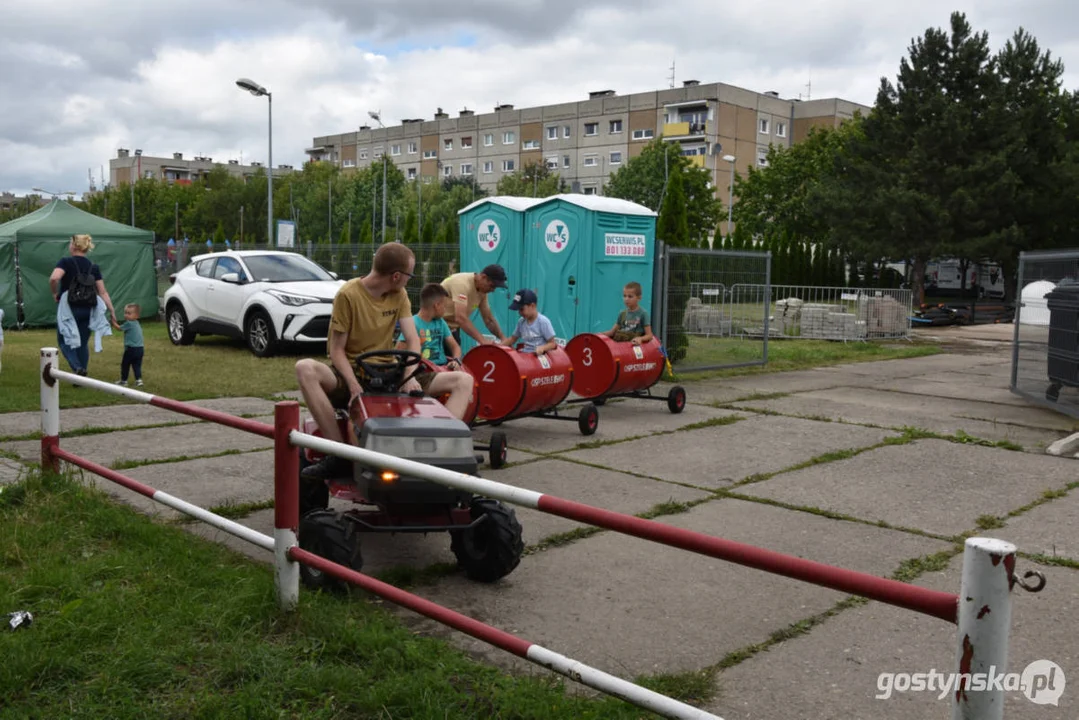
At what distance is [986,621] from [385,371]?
149 inches

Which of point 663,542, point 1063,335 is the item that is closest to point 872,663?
point 663,542

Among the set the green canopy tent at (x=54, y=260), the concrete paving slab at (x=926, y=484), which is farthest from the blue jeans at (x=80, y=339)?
the green canopy tent at (x=54, y=260)

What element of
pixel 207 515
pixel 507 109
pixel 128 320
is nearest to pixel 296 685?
pixel 207 515

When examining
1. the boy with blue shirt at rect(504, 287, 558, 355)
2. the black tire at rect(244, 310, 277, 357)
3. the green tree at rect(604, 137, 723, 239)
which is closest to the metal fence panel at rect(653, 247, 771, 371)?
the boy with blue shirt at rect(504, 287, 558, 355)

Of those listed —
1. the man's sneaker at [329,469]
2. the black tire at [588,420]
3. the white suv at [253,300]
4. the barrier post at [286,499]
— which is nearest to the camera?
the barrier post at [286,499]

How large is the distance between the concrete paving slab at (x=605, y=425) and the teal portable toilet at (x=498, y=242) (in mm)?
3763

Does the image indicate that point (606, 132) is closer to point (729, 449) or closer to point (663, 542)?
point (729, 449)

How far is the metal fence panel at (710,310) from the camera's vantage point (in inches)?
566

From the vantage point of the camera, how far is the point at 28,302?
20625 millimetres

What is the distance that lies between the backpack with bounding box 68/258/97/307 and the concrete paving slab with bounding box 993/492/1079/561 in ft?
32.5

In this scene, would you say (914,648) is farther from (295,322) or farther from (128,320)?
(295,322)

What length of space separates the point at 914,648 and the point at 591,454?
4330mm

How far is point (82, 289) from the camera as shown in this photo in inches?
446

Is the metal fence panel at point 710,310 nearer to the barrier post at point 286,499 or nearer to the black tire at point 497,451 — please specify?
the black tire at point 497,451
